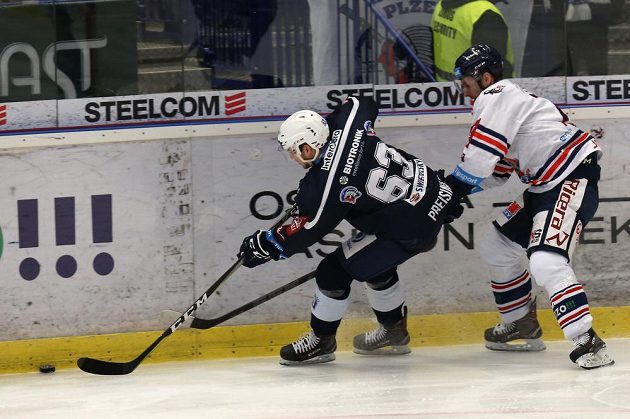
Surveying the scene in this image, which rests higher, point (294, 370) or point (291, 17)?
point (291, 17)

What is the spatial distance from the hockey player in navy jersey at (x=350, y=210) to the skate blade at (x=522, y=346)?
47cm

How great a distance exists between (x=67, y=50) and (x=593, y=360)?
245 centimetres

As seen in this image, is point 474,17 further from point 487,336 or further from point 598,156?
point 487,336

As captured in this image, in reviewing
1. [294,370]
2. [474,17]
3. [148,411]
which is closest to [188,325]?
[294,370]

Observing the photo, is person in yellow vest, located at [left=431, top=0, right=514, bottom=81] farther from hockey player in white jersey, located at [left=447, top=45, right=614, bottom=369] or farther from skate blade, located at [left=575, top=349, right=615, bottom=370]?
skate blade, located at [left=575, top=349, right=615, bottom=370]

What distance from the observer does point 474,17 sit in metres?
5.49

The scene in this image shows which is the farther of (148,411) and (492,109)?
(492,109)

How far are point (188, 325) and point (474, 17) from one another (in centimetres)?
173

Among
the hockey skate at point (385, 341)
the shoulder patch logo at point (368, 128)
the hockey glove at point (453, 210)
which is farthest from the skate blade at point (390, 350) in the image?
the shoulder patch logo at point (368, 128)

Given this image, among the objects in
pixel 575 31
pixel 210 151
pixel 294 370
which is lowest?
pixel 294 370

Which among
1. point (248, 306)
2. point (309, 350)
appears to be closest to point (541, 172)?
point (309, 350)

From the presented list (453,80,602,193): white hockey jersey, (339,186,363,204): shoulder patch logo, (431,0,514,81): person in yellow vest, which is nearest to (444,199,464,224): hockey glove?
(453,80,602,193): white hockey jersey

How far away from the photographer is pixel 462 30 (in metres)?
5.50

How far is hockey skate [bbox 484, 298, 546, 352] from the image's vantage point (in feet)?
17.2
